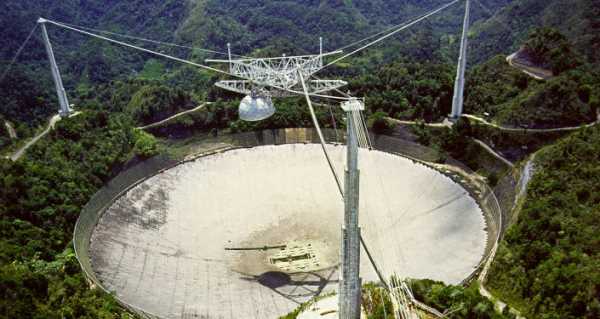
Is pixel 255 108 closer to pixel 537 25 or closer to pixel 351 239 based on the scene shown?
pixel 351 239

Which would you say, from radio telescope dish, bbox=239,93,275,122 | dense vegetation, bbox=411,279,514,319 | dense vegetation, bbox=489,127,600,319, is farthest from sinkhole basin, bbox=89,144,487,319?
radio telescope dish, bbox=239,93,275,122

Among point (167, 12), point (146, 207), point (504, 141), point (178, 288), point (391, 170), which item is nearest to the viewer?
point (178, 288)

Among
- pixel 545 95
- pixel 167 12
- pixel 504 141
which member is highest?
pixel 167 12

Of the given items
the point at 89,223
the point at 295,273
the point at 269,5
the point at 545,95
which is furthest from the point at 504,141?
the point at 269,5

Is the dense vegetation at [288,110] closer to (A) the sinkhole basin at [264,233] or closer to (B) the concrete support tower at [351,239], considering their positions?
(A) the sinkhole basin at [264,233]

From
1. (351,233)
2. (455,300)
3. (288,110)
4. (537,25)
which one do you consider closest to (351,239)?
(351,233)

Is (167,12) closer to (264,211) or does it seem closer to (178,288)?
(264,211)
